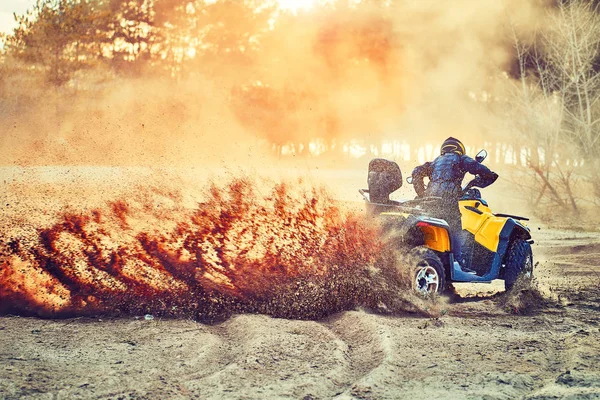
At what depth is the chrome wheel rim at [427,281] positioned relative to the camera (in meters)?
6.96

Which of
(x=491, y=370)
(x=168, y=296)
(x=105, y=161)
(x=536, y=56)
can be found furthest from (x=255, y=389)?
(x=536, y=56)

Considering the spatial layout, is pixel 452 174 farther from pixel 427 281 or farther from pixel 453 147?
→ pixel 427 281

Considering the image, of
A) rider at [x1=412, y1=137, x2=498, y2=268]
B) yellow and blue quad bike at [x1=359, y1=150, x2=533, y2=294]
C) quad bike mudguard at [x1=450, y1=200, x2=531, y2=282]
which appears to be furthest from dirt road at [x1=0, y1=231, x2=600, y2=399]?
rider at [x1=412, y1=137, x2=498, y2=268]

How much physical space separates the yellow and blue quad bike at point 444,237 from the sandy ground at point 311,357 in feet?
1.47


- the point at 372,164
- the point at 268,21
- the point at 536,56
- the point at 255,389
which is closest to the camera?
the point at 255,389

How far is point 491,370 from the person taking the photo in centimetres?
496

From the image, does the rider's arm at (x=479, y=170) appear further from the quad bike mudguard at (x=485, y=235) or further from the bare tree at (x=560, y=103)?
the bare tree at (x=560, y=103)

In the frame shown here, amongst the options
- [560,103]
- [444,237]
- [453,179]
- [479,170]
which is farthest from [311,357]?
[560,103]

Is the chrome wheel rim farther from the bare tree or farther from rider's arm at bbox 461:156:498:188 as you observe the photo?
the bare tree

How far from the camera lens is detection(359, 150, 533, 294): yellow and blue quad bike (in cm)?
692

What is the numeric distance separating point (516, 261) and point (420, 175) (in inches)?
60.8

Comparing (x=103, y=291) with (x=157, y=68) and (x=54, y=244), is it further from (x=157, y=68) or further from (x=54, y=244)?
(x=157, y=68)

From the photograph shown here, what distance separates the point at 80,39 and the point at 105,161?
8582 mm

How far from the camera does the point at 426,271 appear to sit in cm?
700
